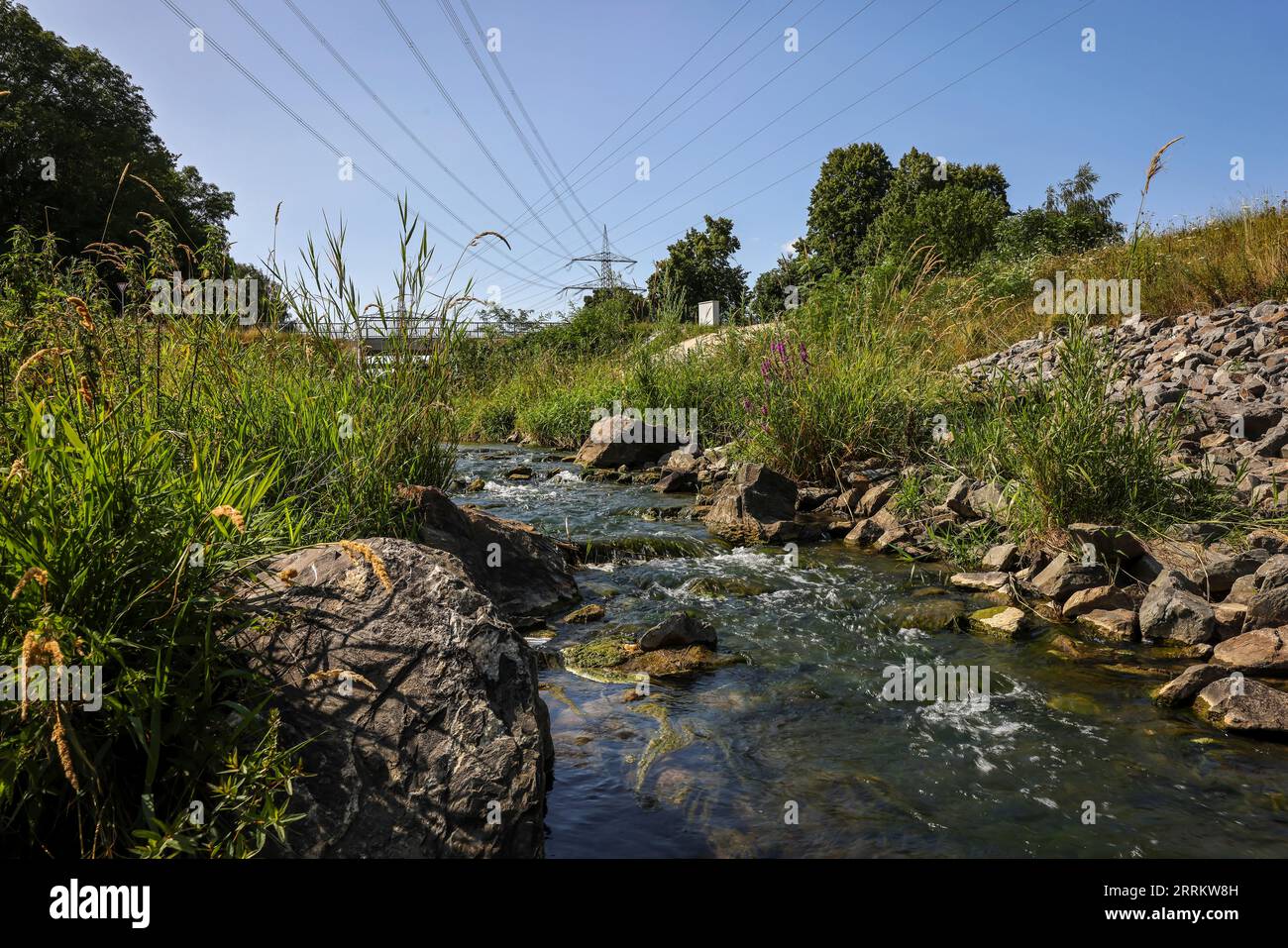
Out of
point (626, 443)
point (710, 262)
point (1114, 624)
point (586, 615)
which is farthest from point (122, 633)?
point (710, 262)

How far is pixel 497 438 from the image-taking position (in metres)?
18.2

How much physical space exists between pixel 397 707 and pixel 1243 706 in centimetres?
381

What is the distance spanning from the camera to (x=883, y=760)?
3.43 m

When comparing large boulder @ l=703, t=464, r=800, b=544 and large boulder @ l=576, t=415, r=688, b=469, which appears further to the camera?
large boulder @ l=576, t=415, r=688, b=469

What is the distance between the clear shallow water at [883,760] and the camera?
9.37 feet

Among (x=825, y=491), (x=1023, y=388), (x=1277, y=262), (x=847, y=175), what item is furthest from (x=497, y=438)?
(x=847, y=175)

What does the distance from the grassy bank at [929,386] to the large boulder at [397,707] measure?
3.23m

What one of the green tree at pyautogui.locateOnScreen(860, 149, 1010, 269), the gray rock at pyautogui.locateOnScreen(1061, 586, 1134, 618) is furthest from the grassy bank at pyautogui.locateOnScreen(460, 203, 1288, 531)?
the green tree at pyautogui.locateOnScreen(860, 149, 1010, 269)

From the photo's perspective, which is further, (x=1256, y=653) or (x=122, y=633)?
(x=1256, y=653)

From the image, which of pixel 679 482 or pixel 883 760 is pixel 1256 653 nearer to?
pixel 883 760

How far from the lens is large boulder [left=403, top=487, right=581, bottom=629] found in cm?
508

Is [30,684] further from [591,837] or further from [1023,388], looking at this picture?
[1023,388]

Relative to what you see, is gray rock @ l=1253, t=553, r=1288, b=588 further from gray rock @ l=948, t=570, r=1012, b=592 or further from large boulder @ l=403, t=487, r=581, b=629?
large boulder @ l=403, t=487, r=581, b=629

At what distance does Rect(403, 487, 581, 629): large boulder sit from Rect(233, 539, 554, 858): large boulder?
2.15 meters
